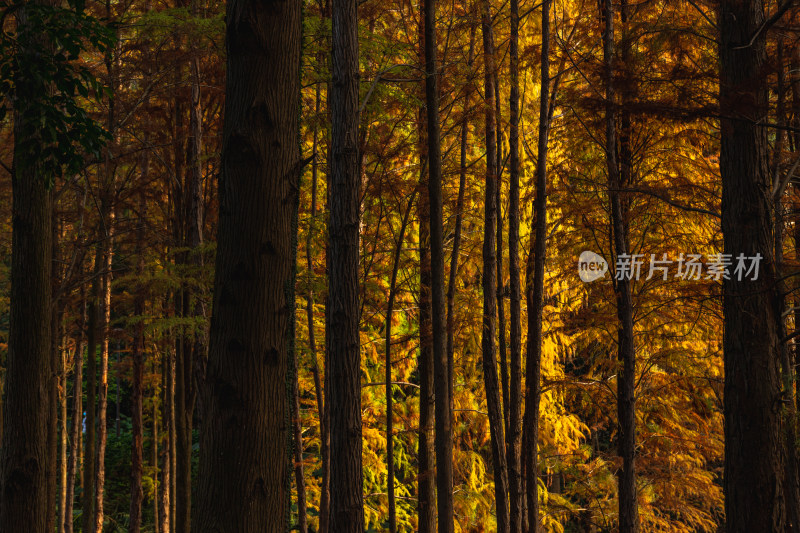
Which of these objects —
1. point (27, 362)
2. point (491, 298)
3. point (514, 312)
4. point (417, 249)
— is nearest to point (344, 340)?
point (27, 362)

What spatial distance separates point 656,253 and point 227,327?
951cm

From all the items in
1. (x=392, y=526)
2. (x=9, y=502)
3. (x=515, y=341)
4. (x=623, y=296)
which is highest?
(x=623, y=296)

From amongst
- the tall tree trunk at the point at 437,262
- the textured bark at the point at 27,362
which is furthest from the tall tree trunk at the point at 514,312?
the textured bark at the point at 27,362

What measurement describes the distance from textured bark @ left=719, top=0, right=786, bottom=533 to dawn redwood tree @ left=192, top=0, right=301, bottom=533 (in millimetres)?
4724

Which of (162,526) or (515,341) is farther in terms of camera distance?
(162,526)

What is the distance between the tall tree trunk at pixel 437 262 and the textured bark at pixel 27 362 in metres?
4.12

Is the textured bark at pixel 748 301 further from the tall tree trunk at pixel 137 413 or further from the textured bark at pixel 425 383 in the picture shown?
the tall tree trunk at pixel 137 413

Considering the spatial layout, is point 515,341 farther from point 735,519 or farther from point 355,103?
point 355,103

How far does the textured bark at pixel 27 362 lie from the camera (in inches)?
213

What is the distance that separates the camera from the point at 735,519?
6090 millimetres

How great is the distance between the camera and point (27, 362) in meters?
5.59

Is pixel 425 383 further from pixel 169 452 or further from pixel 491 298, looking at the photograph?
pixel 169 452

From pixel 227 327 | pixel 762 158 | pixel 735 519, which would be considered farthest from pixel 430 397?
pixel 227 327

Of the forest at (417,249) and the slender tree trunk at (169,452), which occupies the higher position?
the forest at (417,249)
